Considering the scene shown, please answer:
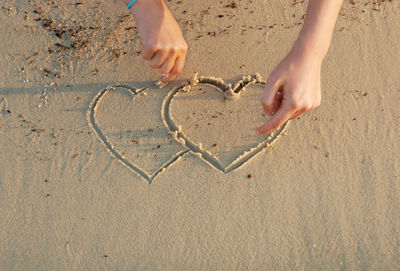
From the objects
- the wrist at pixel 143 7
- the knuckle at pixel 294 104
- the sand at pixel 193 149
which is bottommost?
the sand at pixel 193 149

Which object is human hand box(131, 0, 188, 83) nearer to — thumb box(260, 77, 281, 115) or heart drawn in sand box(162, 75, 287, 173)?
heart drawn in sand box(162, 75, 287, 173)

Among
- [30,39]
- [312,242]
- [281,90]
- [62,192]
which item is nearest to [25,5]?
[30,39]

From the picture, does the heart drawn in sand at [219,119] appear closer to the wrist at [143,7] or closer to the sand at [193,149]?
the sand at [193,149]

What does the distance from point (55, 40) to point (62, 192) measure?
0.99 m

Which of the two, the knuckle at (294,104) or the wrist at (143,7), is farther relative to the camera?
the wrist at (143,7)

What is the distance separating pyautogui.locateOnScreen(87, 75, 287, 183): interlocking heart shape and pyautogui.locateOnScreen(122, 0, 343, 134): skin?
39cm

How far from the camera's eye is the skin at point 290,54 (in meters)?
1.87

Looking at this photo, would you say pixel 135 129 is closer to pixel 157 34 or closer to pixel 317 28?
pixel 157 34

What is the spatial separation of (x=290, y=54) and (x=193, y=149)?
2.77 feet

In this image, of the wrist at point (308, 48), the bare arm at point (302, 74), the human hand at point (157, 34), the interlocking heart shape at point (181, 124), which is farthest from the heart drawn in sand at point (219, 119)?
the wrist at point (308, 48)

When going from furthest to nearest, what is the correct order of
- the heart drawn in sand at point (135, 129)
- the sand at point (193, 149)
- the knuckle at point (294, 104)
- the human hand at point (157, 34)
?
the heart drawn in sand at point (135, 129)
the sand at point (193, 149)
the human hand at point (157, 34)
the knuckle at point (294, 104)

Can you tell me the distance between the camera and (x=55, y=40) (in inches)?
103

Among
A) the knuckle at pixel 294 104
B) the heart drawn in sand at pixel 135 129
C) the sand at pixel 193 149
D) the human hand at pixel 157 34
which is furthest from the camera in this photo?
the heart drawn in sand at pixel 135 129

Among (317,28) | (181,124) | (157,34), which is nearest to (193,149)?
(181,124)
